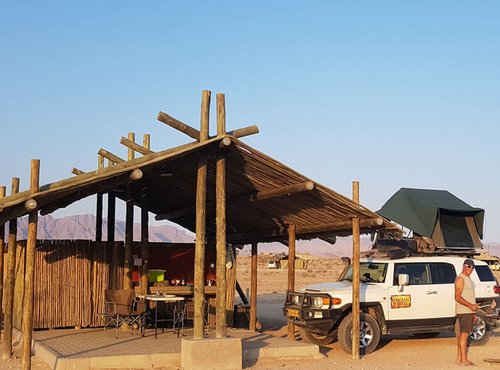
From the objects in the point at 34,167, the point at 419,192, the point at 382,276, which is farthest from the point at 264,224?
the point at 34,167

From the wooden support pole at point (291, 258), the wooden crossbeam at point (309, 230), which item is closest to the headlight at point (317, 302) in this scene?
the wooden support pole at point (291, 258)

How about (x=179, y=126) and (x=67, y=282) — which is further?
(x=67, y=282)

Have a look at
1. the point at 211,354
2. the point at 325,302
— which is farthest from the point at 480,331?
the point at 211,354

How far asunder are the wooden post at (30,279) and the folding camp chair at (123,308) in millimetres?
3234

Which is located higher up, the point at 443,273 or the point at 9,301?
the point at 443,273

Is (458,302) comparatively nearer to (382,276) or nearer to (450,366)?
(450,366)

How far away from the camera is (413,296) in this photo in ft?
46.2

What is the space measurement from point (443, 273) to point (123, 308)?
6.40 meters

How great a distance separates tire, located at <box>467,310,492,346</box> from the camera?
48.5ft

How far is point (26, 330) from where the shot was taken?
10.6m

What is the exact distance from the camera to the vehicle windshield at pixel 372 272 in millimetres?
14344

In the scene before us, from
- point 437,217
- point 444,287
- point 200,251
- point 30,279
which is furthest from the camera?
point 437,217

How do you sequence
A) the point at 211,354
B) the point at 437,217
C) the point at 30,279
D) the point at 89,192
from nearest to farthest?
1. the point at 30,279
2. the point at 211,354
3. the point at 89,192
4. the point at 437,217

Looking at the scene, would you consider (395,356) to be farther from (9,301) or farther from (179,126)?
(9,301)
